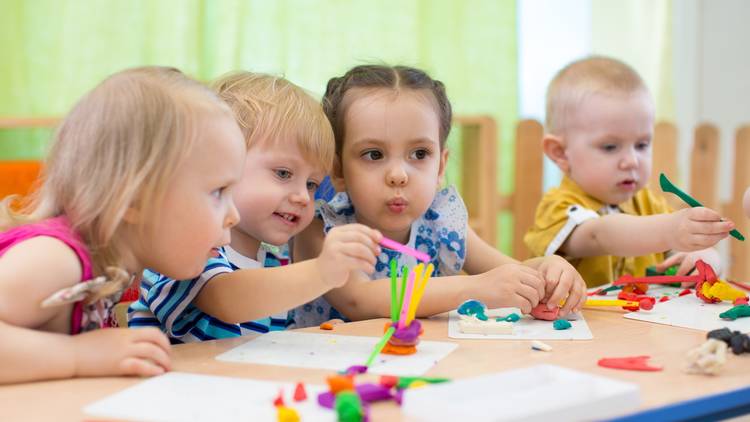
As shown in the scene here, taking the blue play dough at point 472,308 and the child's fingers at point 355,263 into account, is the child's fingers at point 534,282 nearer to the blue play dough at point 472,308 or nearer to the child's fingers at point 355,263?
the blue play dough at point 472,308

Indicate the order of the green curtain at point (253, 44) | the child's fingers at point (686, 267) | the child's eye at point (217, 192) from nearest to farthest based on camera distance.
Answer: the child's eye at point (217, 192), the child's fingers at point (686, 267), the green curtain at point (253, 44)

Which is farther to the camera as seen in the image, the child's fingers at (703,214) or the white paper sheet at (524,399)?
the child's fingers at (703,214)

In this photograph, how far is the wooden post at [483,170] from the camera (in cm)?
285

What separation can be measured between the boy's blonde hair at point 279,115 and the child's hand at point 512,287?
0.32 metres

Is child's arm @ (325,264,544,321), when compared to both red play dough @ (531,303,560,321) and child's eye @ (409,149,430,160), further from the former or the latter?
child's eye @ (409,149,430,160)

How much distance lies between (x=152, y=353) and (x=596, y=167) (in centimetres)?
118

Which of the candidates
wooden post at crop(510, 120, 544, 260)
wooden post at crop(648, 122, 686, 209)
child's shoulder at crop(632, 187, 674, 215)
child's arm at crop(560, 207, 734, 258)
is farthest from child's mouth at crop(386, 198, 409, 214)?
wooden post at crop(648, 122, 686, 209)

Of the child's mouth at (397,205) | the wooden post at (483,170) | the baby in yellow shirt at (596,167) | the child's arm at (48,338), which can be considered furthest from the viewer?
the wooden post at (483,170)

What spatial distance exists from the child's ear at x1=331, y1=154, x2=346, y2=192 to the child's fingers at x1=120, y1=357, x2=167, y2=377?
24.9 inches

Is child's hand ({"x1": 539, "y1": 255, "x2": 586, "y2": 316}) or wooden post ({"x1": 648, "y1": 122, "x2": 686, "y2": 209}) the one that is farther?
wooden post ({"x1": 648, "y1": 122, "x2": 686, "y2": 209})

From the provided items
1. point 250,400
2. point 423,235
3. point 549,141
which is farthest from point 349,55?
point 250,400

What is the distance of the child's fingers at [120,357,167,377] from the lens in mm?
836

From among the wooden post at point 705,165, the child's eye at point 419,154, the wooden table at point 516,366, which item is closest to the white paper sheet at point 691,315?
the wooden table at point 516,366

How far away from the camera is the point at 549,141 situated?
73.5 inches
